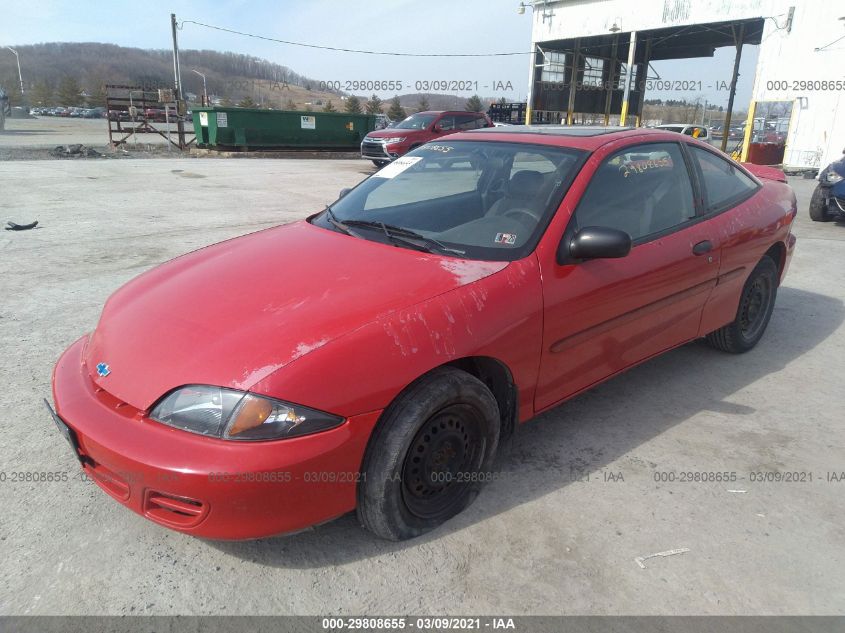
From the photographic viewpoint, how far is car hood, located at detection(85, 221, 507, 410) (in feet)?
6.75

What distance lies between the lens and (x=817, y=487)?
2764 mm

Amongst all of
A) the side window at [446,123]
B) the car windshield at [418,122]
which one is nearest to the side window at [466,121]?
the side window at [446,123]

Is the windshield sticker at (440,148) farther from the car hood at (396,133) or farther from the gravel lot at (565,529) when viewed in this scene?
the car hood at (396,133)

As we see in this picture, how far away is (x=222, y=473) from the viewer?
6.14ft

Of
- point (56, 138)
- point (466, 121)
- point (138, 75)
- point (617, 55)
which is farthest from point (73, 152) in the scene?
point (138, 75)

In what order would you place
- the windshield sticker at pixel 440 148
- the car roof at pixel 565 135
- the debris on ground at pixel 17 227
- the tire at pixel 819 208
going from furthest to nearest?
the tire at pixel 819 208 < the debris on ground at pixel 17 227 < the windshield sticker at pixel 440 148 < the car roof at pixel 565 135

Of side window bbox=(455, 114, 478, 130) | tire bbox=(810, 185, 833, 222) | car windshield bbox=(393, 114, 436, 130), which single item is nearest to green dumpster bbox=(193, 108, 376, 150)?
car windshield bbox=(393, 114, 436, 130)

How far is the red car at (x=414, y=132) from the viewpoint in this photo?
16.6 metres

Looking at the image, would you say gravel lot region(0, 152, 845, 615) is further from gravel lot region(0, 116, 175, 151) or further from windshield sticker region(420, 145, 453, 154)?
gravel lot region(0, 116, 175, 151)

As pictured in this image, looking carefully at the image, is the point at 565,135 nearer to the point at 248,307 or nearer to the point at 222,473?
the point at 248,307

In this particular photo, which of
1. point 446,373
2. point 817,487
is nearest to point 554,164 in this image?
A: point 446,373

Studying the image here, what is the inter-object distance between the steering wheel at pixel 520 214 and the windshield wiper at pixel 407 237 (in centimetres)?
36

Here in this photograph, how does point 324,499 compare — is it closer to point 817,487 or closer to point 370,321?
point 370,321

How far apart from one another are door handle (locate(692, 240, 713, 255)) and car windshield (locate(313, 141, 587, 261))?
918 millimetres
